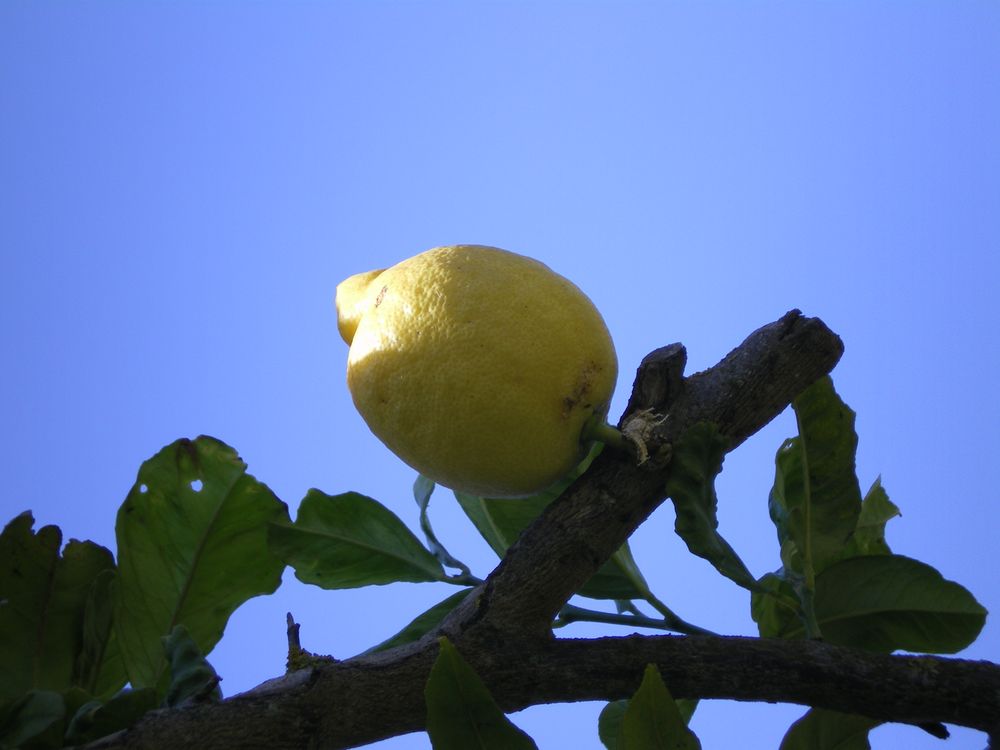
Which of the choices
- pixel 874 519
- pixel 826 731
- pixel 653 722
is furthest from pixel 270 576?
pixel 874 519

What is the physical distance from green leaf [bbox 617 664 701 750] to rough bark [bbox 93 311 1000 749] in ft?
0.20

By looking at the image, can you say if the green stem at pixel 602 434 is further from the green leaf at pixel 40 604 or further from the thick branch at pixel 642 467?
the green leaf at pixel 40 604

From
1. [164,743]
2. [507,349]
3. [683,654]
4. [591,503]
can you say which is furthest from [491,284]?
[164,743]

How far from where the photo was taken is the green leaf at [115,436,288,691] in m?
1.13

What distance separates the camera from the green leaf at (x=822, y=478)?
3.66 ft

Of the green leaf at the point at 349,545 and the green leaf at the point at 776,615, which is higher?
the green leaf at the point at 349,545

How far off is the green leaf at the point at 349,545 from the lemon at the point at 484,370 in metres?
0.23

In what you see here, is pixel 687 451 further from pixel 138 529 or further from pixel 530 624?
pixel 138 529

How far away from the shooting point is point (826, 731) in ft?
3.47

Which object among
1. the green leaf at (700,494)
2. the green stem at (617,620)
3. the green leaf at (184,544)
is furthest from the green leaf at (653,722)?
the green leaf at (184,544)

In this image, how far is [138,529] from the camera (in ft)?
3.76

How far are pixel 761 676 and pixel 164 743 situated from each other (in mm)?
527

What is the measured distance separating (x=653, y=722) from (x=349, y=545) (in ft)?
1.66

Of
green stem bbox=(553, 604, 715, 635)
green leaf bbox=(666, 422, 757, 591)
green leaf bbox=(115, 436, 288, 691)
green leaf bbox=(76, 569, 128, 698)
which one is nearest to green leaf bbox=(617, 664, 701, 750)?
green leaf bbox=(666, 422, 757, 591)
